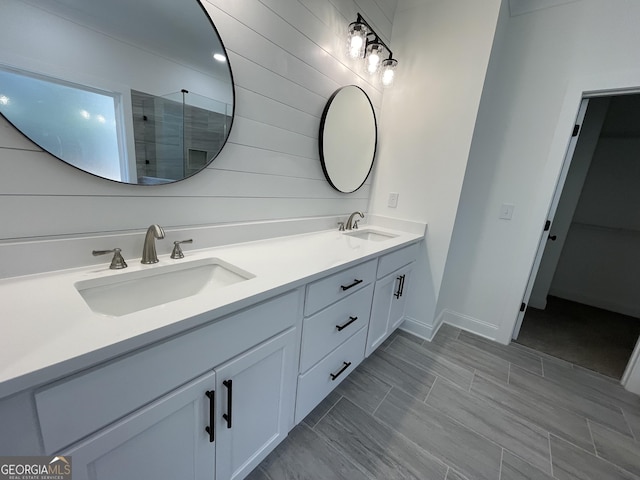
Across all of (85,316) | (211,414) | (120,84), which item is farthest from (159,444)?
(120,84)

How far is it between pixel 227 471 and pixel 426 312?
175cm

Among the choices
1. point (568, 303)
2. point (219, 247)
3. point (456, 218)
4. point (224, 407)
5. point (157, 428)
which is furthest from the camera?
Result: point (568, 303)

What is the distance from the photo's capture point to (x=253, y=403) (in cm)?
91

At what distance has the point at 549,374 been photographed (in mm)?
1850

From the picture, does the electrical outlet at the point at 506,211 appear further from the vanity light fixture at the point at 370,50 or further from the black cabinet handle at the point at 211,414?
the black cabinet handle at the point at 211,414

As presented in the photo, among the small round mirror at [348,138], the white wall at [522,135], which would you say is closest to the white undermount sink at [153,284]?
the small round mirror at [348,138]

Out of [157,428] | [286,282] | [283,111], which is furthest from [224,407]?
[283,111]

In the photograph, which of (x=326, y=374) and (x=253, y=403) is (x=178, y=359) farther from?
(x=326, y=374)

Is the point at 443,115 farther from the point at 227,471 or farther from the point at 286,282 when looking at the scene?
the point at 227,471

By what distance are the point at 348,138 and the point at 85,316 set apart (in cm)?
174

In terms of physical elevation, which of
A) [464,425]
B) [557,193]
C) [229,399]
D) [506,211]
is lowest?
[464,425]

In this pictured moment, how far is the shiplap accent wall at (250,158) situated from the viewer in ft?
2.53

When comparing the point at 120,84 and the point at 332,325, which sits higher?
the point at 120,84
